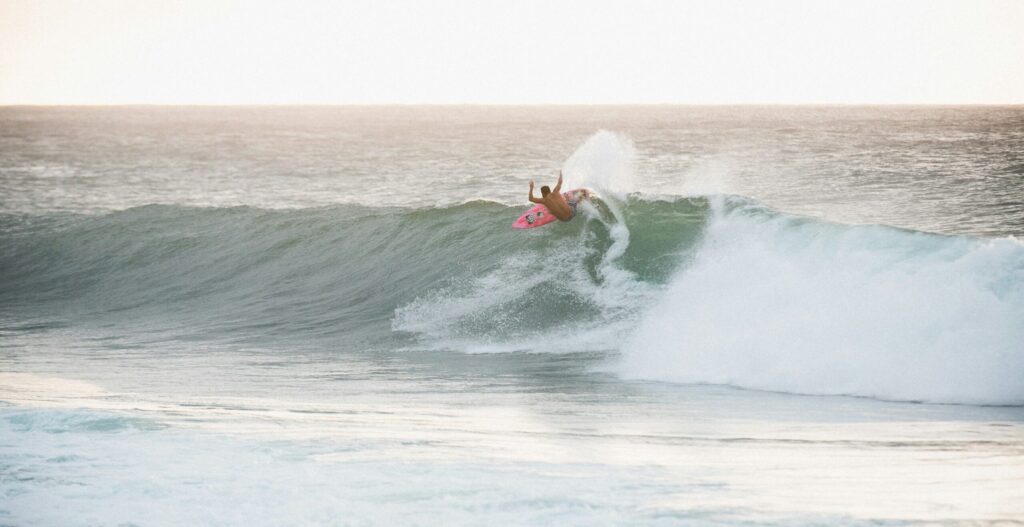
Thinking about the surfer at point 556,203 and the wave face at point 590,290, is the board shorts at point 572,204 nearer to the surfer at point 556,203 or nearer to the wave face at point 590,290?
the surfer at point 556,203

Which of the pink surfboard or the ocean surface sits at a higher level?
the pink surfboard

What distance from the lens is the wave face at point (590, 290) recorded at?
988cm

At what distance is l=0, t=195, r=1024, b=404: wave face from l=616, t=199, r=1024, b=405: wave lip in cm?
3

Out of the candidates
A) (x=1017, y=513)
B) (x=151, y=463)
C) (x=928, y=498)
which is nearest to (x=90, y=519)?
(x=151, y=463)

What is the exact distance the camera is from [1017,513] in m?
5.19

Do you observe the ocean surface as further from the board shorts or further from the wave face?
the board shorts

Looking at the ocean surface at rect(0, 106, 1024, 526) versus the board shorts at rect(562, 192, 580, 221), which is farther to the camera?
the board shorts at rect(562, 192, 580, 221)

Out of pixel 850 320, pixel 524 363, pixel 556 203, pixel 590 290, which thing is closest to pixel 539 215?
pixel 556 203

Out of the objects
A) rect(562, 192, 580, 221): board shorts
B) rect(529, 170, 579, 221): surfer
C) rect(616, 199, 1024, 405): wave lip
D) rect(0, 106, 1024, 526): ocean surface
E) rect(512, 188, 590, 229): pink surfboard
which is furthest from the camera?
rect(512, 188, 590, 229): pink surfboard

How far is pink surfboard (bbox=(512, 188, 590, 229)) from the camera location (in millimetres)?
16891

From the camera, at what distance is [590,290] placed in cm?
1425

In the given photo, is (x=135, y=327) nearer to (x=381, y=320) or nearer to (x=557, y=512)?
(x=381, y=320)

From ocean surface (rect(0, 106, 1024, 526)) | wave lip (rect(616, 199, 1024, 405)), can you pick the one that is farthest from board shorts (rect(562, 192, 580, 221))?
wave lip (rect(616, 199, 1024, 405))

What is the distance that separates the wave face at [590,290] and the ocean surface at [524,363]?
5cm
